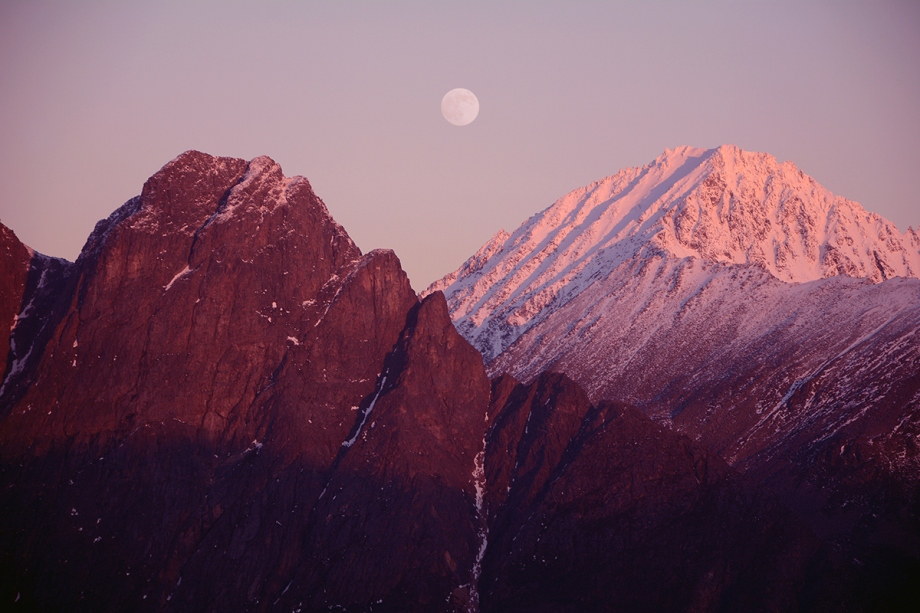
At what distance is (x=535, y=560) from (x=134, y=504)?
58464mm

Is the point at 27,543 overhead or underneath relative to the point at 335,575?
overhead

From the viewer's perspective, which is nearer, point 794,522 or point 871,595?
point 871,595

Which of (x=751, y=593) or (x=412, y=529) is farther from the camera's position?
(x=412, y=529)

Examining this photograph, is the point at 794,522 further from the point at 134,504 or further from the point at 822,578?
the point at 134,504

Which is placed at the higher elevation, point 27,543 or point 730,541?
point 27,543

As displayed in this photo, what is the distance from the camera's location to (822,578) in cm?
18700

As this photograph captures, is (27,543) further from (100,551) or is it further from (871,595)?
(871,595)

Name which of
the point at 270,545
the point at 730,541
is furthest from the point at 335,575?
the point at 730,541

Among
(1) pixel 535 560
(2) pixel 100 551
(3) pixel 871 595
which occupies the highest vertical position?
(2) pixel 100 551

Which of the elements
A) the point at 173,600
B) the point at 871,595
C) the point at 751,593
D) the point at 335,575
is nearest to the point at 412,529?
the point at 335,575

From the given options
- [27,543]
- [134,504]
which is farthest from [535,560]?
[27,543]

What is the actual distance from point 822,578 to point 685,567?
1836 centimetres

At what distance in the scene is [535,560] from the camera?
194875 millimetres

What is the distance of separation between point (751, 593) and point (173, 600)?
260ft
